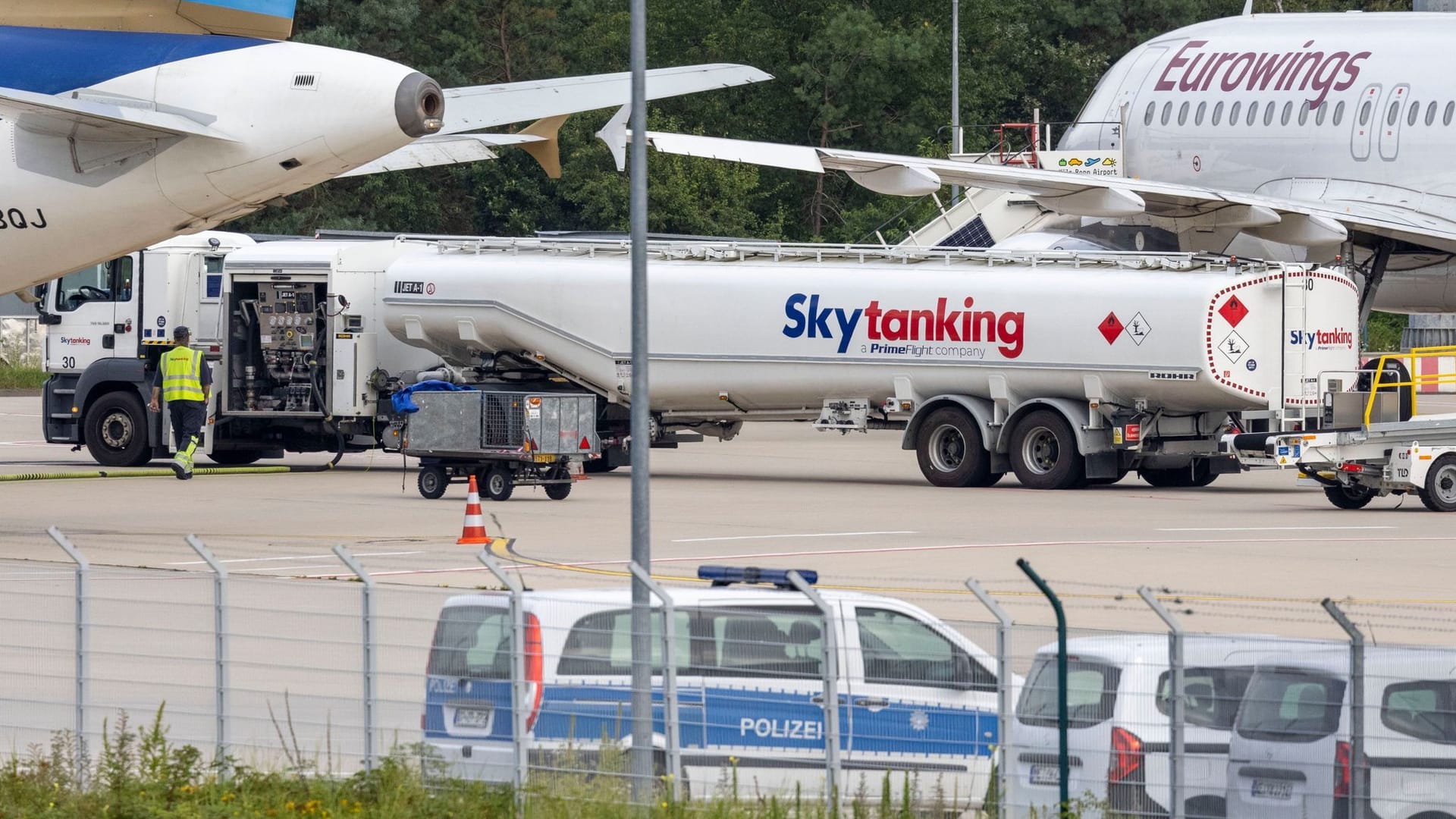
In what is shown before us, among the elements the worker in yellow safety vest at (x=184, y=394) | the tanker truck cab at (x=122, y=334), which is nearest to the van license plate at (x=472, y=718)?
the worker in yellow safety vest at (x=184, y=394)

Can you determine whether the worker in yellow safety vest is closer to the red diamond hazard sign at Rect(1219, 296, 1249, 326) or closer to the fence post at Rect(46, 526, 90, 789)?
the red diamond hazard sign at Rect(1219, 296, 1249, 326)

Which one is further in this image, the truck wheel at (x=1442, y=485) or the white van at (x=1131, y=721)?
the truck wheel at (x=1442, y=485)

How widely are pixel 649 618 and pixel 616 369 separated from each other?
22.3 m

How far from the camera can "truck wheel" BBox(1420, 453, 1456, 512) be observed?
24.0m

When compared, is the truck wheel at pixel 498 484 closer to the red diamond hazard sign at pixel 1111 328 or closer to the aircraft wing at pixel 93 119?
the aircraft wing at pixel 93 119

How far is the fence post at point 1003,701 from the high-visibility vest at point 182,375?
22490 millimetres

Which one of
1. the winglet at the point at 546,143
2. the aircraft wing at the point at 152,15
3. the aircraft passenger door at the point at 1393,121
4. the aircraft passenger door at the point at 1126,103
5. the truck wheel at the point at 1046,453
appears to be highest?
the aircraft passenger door at the point at 1126,103

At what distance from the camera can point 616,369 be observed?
31500 mm

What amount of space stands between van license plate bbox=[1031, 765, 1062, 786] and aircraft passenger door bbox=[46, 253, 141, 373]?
1027 inches

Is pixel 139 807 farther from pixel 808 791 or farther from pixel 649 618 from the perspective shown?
pixel 808 791

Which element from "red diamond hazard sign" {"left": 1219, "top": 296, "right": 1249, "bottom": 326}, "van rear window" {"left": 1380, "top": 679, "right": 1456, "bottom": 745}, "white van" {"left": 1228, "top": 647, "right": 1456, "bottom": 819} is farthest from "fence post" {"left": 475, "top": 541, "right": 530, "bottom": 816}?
"red diamond hazard sign" {"left": 1219, "top": 296, "right": 1249, "bottom": 326}

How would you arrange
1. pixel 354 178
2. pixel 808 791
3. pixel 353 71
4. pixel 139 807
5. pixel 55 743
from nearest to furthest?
1. pixel 808 791
2. pixel 139 807
3. pixel 55 743
4. pixel 353 71
5. pixel 354 178

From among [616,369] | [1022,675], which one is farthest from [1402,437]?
[1022,675]

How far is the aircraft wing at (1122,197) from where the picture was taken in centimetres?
2839
